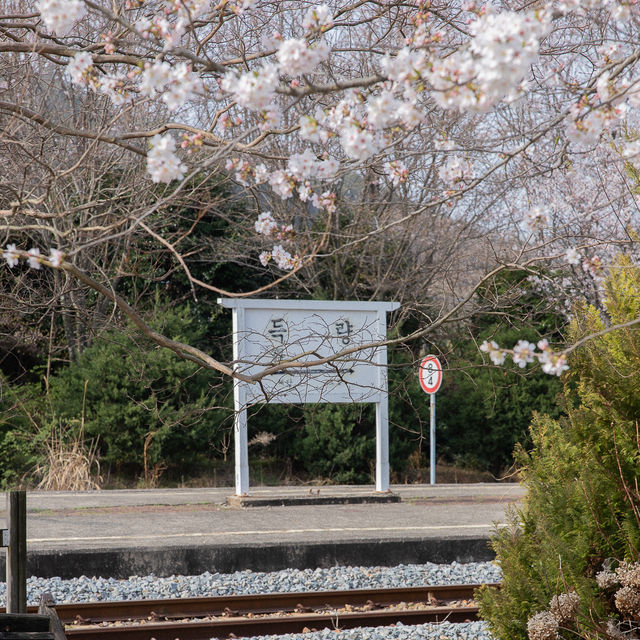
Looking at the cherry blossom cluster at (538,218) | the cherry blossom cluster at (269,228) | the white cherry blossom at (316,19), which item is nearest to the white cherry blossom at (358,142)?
the white cherry blossom at (316,19)

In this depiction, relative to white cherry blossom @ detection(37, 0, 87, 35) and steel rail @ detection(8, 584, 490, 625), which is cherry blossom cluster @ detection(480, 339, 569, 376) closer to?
white cherry blossom @ detection(37, 0, 87, 35)

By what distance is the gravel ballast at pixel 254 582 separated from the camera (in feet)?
22.1

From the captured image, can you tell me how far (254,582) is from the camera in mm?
7176

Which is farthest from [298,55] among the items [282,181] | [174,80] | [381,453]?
[381,453]

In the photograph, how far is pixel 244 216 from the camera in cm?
1550

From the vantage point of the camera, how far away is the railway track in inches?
225

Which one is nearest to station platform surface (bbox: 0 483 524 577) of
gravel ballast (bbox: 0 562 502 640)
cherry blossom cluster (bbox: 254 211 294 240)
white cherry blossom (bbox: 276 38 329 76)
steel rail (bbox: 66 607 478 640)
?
gravel ballast (bbox: 0 562 502 640)

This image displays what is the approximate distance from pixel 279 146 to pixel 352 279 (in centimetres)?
340

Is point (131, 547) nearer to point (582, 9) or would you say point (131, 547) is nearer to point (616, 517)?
point (616, 517)

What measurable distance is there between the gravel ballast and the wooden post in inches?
73.6

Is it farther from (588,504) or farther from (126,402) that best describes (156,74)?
(126,402)

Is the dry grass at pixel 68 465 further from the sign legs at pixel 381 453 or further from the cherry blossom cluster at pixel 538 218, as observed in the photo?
the cherry blossom cluster at pixel 538 218

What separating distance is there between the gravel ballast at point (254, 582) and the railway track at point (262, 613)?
0.48 m

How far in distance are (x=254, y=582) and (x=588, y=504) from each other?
396cm
